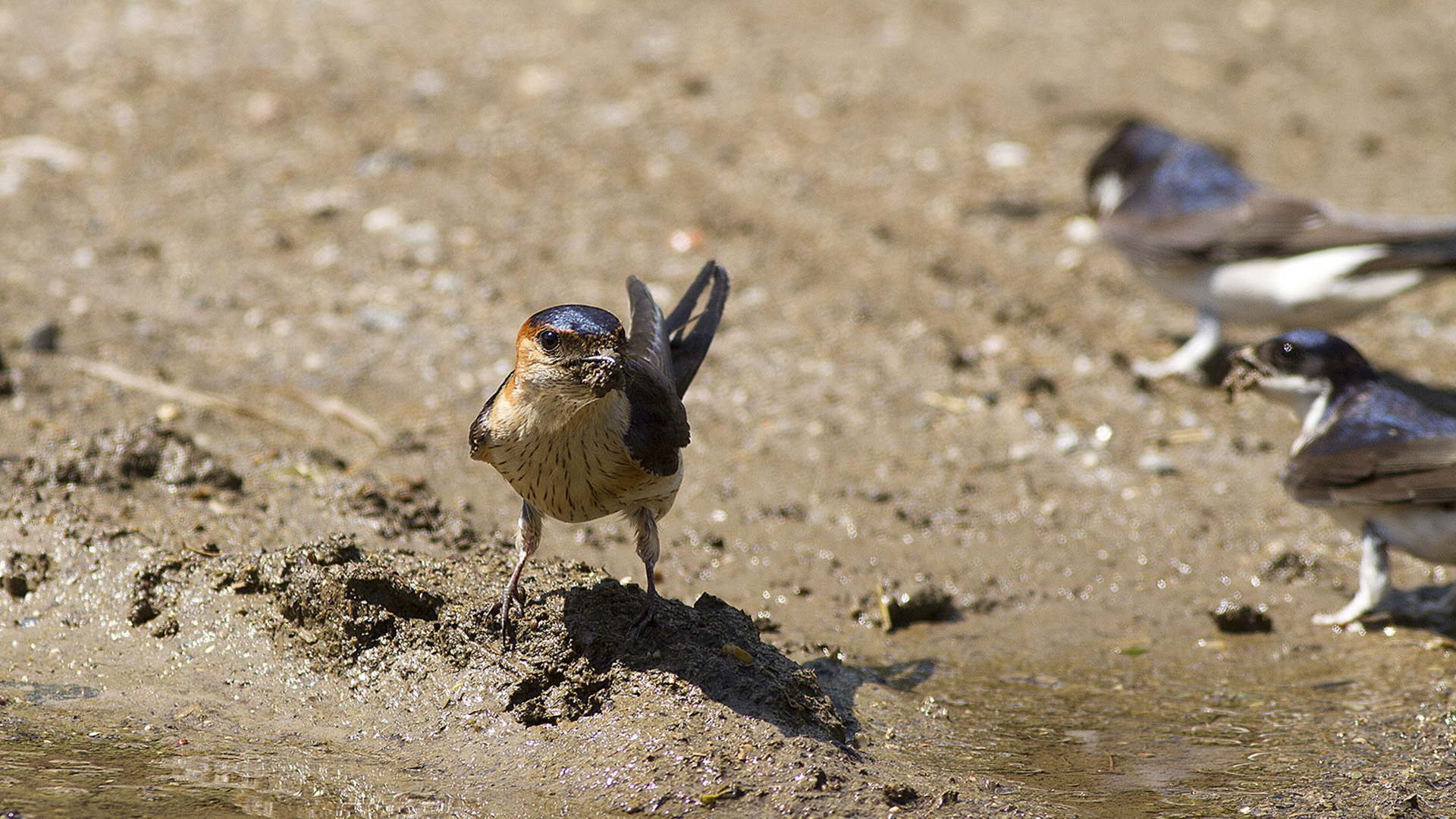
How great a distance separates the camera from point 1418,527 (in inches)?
203

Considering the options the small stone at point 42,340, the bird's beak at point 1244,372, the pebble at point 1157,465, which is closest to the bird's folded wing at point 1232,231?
the bird's beak at point 1244,372

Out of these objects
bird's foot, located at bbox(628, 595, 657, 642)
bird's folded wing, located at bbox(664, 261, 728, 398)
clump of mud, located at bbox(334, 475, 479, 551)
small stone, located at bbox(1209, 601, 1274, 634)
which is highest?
bird's folded wing, located at bbox(664, 261, 728, 398)

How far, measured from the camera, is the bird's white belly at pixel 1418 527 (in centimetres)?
511

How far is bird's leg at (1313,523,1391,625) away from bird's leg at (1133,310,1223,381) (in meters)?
2.02

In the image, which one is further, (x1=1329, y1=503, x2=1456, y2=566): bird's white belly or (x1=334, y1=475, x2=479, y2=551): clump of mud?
(x1=1329, y1=503, x2=1456, y2=566): bird's white belly

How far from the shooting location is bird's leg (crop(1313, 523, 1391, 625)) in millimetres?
5172

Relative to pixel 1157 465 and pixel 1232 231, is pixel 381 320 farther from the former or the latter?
pixel 1232 231

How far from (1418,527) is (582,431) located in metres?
3.58

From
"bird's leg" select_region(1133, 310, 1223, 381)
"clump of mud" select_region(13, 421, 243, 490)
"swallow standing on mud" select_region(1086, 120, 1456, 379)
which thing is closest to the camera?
"clump of mud" select_region(13, 421, 243, 490)

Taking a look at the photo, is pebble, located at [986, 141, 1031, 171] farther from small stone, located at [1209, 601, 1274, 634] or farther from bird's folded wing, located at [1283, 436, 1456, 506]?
small stone, located at [1209, 601, 1274, 634]

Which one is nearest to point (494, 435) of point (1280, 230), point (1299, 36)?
point (1280, 230)

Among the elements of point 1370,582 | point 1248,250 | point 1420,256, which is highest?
point 1248,250

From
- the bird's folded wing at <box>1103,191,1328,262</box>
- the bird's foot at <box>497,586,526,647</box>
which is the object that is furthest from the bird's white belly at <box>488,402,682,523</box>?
the bird's folded wing at <box>1103,191,1328,262</box>

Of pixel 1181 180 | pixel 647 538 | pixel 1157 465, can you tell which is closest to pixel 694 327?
pixel 647 538
